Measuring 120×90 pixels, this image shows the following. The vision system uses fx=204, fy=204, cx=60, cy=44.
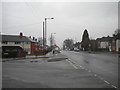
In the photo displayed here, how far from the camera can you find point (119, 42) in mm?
81625

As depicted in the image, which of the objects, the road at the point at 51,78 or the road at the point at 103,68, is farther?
the road at the point at 103,68

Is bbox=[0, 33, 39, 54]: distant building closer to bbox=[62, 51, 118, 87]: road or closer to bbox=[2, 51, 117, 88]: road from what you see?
bbox=[62, 51, 118, 87]: road

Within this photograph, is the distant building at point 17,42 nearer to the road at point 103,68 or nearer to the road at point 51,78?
the road at point 103,68

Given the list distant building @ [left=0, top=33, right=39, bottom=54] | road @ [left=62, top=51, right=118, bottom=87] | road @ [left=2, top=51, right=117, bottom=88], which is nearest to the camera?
road @ [left=2, top=51, right=117, bottom=88]

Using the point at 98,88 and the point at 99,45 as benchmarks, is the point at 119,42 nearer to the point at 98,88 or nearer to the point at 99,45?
the point at 99,45

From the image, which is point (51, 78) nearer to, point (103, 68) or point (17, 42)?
point (103, 68)

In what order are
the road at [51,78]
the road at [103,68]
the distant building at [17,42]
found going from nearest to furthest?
the road at [51,78]
the road at [103,68]
the distant building at [17,42]

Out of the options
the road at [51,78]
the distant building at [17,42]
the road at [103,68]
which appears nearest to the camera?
the road at [51,78]

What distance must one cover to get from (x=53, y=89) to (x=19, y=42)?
70848 mm

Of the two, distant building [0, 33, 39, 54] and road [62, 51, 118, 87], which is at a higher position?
distant building [0, 33, 39, 54]

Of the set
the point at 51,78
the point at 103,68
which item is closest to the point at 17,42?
the point at 103,68

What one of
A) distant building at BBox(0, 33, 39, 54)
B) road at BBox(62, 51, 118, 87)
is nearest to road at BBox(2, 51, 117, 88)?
road at BBox(62, 51, 118, 87)

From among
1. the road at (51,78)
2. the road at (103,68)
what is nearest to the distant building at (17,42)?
the road at (103,68)

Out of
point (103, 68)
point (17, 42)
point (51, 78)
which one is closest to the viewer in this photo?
point (51, 78)
